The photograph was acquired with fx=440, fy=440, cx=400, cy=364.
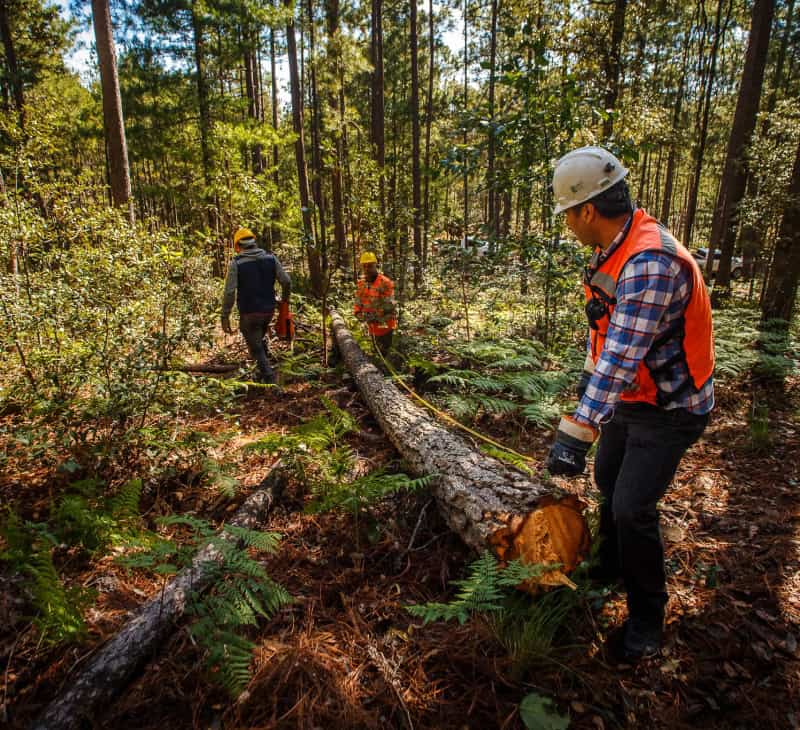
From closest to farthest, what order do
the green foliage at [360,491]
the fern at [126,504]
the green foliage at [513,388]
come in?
the fern at [126,504] → the green foliage at [360,491] → the green foliage at [513,388]

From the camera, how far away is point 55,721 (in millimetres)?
1825

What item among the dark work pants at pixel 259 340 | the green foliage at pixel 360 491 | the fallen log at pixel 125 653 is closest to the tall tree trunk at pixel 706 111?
the dark work pants at pixel 259 340

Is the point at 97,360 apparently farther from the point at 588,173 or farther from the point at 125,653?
the point at 588,173

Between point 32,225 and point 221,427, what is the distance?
3094mm

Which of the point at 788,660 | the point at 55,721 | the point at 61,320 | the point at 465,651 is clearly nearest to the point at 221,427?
the point at 61,320

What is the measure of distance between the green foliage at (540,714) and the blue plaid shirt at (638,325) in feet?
4.13

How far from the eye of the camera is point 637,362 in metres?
1.95

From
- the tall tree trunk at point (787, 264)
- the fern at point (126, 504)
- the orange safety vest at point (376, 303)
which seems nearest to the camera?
the fern at point (126, 504)

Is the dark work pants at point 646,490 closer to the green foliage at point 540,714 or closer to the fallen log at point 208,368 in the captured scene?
the green foliage at point 540,714

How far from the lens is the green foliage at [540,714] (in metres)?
1.87

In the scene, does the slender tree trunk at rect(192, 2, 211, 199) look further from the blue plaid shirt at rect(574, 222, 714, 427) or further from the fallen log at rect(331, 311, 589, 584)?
the blue plaid shirt at rect(574, 222, 714, 427)

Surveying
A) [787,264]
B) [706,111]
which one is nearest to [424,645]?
[787,264]

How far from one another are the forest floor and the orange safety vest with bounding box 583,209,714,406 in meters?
1.29

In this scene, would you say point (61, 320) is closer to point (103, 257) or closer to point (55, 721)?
point (103, 257)
